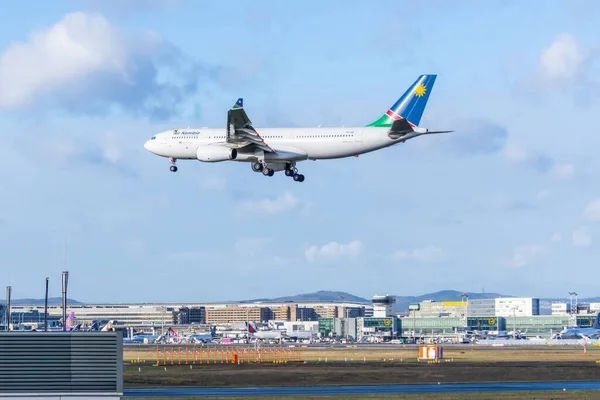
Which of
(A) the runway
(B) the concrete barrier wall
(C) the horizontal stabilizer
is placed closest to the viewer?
(B) the concrete barrier wall

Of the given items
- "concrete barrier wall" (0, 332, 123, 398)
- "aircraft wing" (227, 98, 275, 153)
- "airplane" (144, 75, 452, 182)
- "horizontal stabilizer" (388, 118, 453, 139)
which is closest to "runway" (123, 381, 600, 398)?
A: "concrete barrier wall" (0, 332, 123, 398)

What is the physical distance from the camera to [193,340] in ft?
634

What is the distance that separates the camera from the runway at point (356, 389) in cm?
6350

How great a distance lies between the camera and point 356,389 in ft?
219

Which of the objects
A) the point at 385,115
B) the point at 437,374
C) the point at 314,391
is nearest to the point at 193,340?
the point at 385,115

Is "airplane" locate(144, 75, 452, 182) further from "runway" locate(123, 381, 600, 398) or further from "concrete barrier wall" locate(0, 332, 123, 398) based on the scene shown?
"concrete barrier wall" locate(0, 332, 123, 398)

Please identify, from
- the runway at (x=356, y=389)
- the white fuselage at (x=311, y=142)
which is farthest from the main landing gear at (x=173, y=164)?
the runway at (x=356, y=389)

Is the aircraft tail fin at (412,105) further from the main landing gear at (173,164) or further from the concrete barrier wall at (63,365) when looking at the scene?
the concrete barrier wall at (63,365)

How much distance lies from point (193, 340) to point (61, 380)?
492ft

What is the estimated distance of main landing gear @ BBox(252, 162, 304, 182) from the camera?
99.7 metres

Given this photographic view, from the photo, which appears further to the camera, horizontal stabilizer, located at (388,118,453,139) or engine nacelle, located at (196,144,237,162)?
engine nacelle, located at (196,144,237,162)

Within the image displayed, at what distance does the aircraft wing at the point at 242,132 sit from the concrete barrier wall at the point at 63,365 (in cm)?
5273

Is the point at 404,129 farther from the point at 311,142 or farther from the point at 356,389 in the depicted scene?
the point at 356,389

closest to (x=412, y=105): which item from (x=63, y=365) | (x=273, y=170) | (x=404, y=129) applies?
(x=404, y=129)
